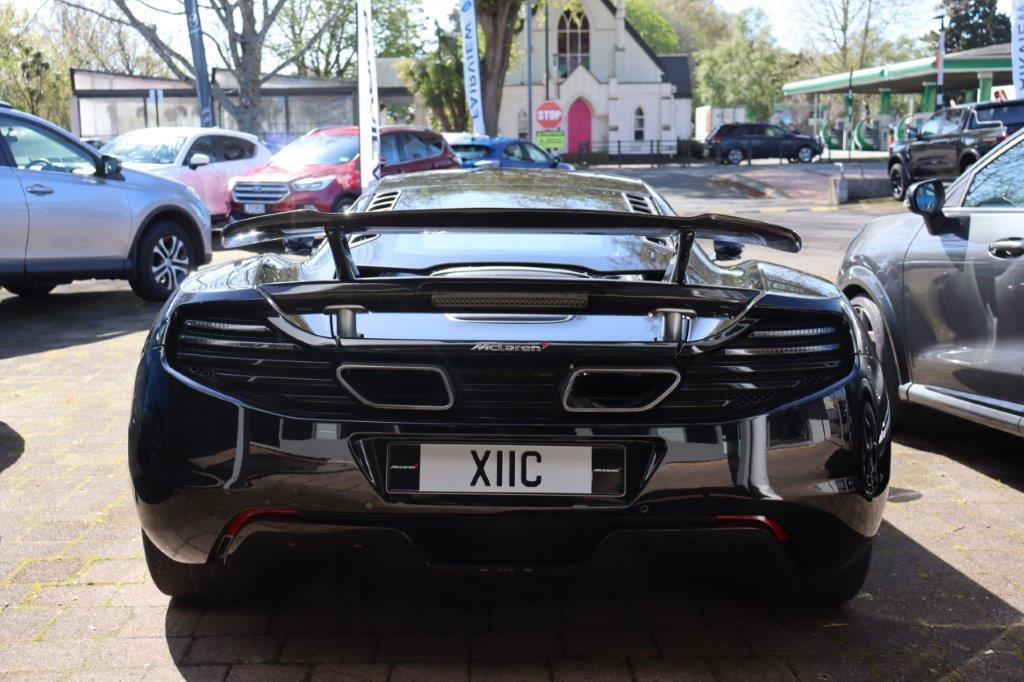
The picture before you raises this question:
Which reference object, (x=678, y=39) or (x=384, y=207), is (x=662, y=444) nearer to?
(x=384, y=207)

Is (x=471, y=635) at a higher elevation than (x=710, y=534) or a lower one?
lower

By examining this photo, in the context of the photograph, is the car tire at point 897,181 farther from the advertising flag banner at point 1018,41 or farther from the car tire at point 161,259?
the car tire at point 161,259

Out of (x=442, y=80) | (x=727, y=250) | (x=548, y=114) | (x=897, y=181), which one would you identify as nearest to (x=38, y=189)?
(x=727, y=250)

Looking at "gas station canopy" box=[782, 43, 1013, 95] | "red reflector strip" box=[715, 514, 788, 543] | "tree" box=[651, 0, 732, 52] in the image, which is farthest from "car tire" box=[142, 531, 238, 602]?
"tree" box=[651, 0, 732, 52]

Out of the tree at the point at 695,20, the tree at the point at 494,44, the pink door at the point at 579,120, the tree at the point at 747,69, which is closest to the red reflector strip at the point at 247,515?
the tree at the point at 494,44

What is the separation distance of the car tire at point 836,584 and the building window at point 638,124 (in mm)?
61165

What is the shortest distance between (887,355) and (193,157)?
13.2 metres

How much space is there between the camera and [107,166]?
989cm

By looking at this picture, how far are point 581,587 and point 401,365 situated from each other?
1269mm

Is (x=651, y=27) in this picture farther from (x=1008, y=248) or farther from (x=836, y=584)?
(x=836, y=584)

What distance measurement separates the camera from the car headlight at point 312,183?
1692cm

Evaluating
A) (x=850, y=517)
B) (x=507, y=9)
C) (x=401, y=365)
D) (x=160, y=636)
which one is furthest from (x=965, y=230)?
(x=507, y=9)

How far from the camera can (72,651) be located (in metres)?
3.14

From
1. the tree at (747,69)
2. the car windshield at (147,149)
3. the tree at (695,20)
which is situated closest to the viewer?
the car windshield at (147,149)
